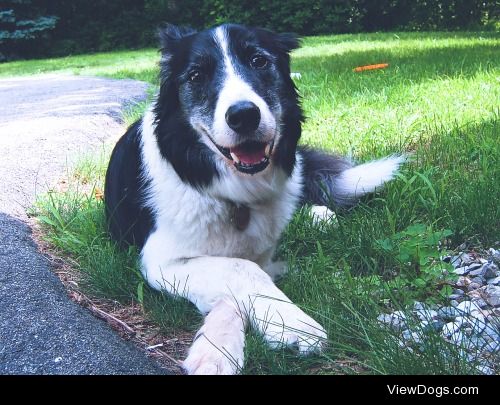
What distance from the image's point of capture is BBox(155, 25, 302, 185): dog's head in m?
2.50

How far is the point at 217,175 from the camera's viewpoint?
276cm

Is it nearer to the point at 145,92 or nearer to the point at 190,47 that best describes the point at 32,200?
the point at 190,47

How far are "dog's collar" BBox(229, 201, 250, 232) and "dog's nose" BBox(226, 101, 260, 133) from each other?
455 mm

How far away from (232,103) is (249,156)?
0.27 m

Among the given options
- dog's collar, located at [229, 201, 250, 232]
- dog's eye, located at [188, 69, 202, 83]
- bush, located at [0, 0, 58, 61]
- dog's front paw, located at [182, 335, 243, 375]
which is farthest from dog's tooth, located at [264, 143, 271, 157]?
bush, located at [0, 0, 58, 61]

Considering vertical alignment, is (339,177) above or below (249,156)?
below

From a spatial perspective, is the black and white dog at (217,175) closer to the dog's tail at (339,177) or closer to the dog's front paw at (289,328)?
the dog's front paw at (289,328)

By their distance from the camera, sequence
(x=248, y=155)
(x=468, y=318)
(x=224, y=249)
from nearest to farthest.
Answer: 1. (x=468, y=318)
2. (x=248, y=155)
3. (x=224, y=249)

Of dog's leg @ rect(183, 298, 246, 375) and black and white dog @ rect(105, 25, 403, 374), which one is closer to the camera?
dog's leg @ rect(183, 298, 246, 375)

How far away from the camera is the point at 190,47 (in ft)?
9.16

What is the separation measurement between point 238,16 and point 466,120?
7.69 metres

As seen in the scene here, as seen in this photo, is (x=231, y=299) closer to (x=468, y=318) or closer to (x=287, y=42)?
(x=468, y=318)

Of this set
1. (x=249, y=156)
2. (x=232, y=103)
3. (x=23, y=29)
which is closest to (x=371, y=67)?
(x=249, y=156)

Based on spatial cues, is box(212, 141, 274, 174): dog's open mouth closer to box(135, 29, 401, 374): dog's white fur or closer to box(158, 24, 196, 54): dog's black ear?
box(135, 29, 401, 374): dog's white fur
